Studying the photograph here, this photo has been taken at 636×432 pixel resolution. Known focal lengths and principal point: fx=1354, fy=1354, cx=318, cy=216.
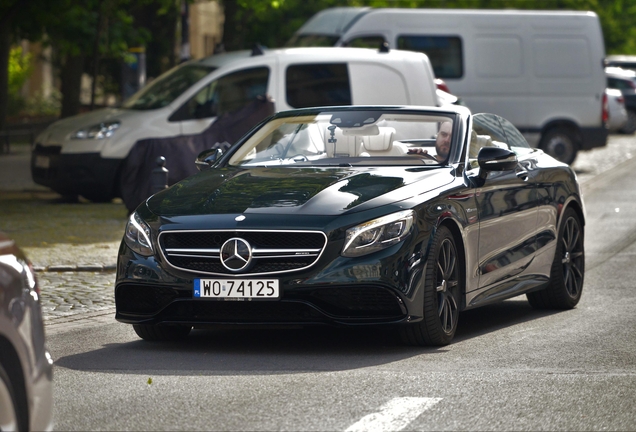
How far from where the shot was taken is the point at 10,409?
428cm

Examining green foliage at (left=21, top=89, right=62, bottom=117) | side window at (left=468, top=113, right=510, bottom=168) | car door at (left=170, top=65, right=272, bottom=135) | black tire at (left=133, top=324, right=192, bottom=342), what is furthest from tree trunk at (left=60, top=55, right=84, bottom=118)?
black tire at (left=133, top=324, right=192, bottom=342)

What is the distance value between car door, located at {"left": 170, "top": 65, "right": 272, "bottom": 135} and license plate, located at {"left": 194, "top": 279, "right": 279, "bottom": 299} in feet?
31.8

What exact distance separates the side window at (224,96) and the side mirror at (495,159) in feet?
29.5

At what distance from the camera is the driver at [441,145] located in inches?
336

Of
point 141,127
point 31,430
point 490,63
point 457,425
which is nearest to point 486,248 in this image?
point 457,425

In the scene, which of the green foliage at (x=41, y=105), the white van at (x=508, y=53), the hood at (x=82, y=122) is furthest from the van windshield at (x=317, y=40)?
the green foliage at (x=41, y=105)

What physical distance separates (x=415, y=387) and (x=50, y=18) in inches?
619

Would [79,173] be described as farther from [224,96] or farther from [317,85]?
[317,85]

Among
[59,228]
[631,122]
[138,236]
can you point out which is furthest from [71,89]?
[631,122]

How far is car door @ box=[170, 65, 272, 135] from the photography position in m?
17.1

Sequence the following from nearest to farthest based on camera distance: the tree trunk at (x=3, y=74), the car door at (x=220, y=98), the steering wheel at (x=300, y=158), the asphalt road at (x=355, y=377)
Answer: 1. the asphalt road at (x=355, y=377)
2. the steering wheel at (x=300, y=158)
3. the car door at (x=220, y=98)
4. the tree trunk at (x=3, y=74)

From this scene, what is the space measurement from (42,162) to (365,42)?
7616mm

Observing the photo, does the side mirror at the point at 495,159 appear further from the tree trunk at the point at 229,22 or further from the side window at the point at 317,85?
the tree trunk at the point at 229,22

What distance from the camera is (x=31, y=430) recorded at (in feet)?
14.8
